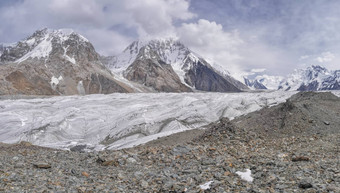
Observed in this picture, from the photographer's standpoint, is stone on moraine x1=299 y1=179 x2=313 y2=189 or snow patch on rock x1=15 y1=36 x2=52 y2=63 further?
snow patch on rock x1=15 y1=36 x2=52 y2=63

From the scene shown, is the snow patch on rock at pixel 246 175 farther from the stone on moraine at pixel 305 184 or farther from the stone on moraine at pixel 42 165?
the stone on moraine at pixel 42 165

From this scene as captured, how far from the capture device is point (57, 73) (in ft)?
539

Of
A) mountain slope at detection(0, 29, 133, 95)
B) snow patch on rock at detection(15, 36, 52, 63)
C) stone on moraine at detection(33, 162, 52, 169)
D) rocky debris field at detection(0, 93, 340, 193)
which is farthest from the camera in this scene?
snow patch on rock at detection(15, 36, 52, 63)

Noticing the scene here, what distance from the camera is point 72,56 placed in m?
185

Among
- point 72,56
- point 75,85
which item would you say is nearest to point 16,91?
point 75,85

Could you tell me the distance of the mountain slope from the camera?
13575cm

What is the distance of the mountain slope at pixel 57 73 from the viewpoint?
135750 millimetres

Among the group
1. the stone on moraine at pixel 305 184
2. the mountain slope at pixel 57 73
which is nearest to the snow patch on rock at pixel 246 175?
the stone on moraine at pixel 305 184

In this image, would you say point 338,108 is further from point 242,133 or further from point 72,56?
point 72,56

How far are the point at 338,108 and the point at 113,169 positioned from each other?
2897cm

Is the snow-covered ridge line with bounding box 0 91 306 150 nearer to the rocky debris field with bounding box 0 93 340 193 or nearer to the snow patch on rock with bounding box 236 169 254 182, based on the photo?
the rocky debris field with bounding box 0 93 340 193

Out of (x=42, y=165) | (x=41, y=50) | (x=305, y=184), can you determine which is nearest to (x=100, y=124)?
(x=42, y=165)

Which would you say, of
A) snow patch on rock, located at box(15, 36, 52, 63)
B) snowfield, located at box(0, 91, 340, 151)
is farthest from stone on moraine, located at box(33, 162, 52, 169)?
snow patch on rock, located at box(15, 36, 52, 63)

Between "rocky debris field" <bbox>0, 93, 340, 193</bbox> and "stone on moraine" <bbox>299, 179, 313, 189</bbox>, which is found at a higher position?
"stone on moraine" <bbox>299, 179, 313, 189</bbox>
